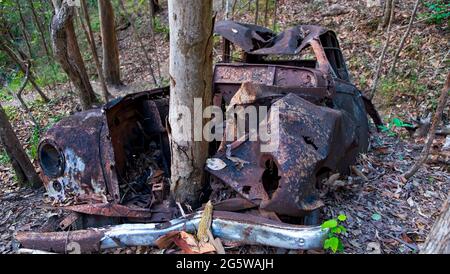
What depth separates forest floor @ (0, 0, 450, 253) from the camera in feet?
9.56

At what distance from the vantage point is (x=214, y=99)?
346 centimetres

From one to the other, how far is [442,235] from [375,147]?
2578 mm

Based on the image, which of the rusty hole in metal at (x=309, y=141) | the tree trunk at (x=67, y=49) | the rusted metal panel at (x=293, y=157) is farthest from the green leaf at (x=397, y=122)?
the tree trunk at (x=67, y=49)

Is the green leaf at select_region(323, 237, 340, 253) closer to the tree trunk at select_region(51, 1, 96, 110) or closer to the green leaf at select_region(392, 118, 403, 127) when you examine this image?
the green leaf at select_region(392, 118, 403, 127)

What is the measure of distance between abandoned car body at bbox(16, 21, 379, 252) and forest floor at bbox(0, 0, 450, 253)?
25 cm

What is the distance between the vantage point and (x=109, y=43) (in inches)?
331

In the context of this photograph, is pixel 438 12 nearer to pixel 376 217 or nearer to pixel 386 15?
pixel 386 15

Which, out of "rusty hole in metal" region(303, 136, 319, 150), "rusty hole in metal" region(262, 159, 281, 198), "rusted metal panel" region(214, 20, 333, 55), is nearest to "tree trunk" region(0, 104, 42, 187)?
"rusted metal panel" region(214, 20, 333, 55)

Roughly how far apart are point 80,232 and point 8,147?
1.95 metres

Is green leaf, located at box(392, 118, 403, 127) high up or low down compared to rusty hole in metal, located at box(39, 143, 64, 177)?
down

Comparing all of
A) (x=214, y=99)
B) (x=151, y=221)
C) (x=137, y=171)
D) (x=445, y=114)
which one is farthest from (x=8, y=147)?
(x=445, y=114)

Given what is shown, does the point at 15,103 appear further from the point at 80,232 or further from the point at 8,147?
the point at 80,232

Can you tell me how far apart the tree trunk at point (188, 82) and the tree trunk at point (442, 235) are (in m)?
1.75

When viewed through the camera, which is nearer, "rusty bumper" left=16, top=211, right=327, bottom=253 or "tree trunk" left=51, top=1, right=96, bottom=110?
"rusty bumper" left=16, top=211, right=327, bottom=253
